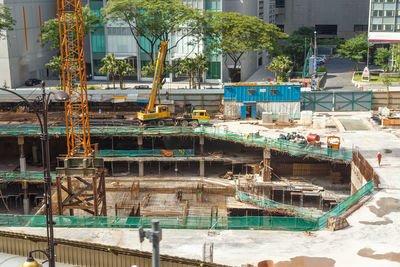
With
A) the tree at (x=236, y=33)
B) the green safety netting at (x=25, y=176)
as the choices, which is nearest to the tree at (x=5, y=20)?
the tree at (x=236, y=33)

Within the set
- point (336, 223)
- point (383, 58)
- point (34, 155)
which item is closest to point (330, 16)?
point (383, 58)

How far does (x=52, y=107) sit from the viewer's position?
81.9 meters

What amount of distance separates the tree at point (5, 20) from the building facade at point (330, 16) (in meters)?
80.5

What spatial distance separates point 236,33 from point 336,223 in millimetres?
63015

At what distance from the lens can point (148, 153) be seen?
69188mm

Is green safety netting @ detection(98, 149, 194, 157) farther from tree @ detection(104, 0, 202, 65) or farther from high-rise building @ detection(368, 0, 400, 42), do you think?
high-rise building @ detection(368, 0, 400, 42)

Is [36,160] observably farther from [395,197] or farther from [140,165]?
[395,197]

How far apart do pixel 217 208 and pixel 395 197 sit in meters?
19.8

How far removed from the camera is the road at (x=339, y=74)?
328 feet

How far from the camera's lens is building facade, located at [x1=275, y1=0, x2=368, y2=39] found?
151500mm

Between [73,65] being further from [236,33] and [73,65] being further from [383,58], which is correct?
[383,58]

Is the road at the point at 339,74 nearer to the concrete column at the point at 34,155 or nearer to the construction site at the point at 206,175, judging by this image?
the construction site at the point at 206,175

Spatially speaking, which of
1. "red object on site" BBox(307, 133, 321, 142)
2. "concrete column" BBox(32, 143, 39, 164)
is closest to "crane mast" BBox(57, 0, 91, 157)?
"concrete column" BBox(32, 143, 39, 164)

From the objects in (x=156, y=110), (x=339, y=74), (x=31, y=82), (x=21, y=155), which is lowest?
(x=21, y=155)
